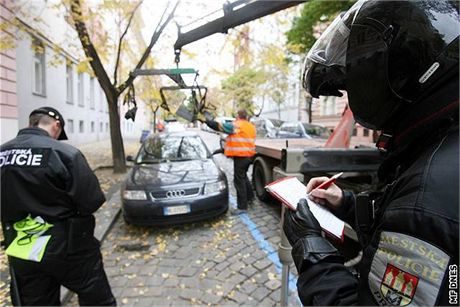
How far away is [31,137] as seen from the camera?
2238 mm

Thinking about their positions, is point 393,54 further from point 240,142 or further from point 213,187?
point 240,142

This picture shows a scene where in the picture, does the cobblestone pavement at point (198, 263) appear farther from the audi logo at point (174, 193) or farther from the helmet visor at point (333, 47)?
the helmet visor at point (333, 47)

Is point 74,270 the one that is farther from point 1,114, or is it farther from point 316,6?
point 316,6

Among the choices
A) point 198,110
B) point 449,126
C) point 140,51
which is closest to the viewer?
point 449,126

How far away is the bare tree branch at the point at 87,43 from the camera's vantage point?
24.2 ft

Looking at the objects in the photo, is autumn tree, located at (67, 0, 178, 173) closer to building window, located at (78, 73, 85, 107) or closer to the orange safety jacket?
the orange safety jacket

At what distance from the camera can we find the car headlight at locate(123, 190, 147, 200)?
4797 mm

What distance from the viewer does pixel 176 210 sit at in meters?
4.74

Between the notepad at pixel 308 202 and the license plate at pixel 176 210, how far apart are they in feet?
10.9

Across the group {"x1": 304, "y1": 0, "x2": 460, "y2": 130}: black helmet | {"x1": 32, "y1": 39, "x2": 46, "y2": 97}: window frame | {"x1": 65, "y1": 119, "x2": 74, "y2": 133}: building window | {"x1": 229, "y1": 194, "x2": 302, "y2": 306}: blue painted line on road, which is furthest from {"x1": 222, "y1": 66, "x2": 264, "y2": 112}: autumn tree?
{"x1": 304, "y1": 0, "x2": 460, "y2": 130}: black helmet

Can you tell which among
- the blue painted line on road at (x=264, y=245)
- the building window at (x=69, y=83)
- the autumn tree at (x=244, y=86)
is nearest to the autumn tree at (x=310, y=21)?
the blue painted line on road at (x=264, y=245)

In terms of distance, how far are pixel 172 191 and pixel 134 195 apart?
0.59 meters

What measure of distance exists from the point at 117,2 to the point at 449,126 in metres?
8.28

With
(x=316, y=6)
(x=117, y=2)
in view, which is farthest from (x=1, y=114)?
(x=316, y=6)
